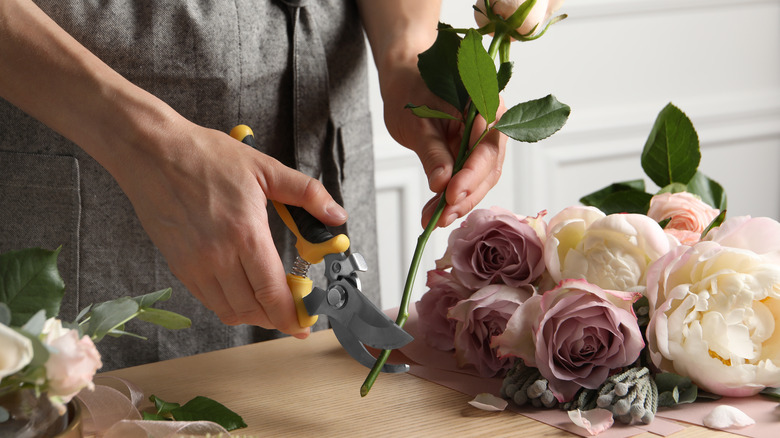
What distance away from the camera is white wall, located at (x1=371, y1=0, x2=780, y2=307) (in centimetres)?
185

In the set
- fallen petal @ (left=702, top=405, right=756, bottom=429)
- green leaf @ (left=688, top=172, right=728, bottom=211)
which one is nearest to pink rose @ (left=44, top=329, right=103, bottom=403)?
fallen petal @ (left=702, top=405, right=756, bottom=429)

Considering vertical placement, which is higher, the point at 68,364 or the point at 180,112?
the point at 180,112

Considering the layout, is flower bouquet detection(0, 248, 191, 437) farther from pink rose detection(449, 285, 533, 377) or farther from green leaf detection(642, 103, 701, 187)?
green leaf detection(642, 103, 701, 187)

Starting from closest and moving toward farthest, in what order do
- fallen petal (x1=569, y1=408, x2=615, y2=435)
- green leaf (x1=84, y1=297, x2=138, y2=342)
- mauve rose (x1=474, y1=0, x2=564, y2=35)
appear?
1. green leaf (x1=84, y1=297, x2=138, y2=342)
2. fallen petal (x1=569, y1=408, x2=615, y2=435)
3. mauve rose (x1=474, y1=0, x2=564, y2=35)

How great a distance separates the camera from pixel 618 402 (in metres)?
0.58

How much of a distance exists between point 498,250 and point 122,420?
34 cm

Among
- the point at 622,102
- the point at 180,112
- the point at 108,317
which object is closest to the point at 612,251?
the point at 108,317

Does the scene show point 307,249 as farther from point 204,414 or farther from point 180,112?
point 180,112

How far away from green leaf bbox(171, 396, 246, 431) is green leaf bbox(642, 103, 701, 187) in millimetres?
505

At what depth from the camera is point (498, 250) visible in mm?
682

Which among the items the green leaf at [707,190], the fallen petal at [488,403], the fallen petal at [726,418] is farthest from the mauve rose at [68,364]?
the green leaf at [707,190]

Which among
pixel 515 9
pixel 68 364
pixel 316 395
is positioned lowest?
pixel 316 395

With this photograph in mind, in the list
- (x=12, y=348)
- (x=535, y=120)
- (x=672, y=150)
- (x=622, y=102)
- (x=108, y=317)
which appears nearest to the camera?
(x=12, y=348)

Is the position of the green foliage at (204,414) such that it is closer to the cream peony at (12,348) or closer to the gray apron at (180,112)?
the cream peony at (12,348)
